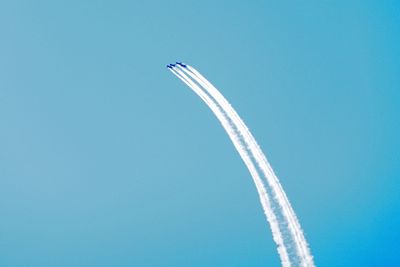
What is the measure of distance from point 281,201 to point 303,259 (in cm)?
200

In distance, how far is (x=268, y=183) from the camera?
1978 centimetres

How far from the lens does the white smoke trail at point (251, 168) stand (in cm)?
1902

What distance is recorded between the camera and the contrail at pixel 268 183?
18900 millimetres

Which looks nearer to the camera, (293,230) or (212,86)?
(293,230)

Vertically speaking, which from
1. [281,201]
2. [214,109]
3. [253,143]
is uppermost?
[214,109]

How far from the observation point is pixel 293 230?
19234 mm

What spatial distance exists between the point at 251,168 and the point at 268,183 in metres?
0.77

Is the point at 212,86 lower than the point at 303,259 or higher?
higher

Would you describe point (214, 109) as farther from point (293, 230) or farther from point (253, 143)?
point (293, 230)

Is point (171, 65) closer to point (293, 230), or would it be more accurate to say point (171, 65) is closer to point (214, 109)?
point (214, 109)

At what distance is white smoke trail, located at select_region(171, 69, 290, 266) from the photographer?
19.0 metres

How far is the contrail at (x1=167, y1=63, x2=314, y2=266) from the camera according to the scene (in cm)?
1890

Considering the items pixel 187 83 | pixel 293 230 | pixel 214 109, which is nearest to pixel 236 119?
pixel 214 109

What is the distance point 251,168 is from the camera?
20047 millimetres
